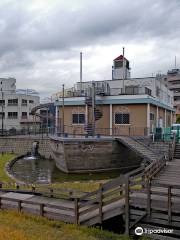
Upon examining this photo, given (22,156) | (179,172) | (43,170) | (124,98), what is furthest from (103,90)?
(179,172)

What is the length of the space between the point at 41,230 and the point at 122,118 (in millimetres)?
23024

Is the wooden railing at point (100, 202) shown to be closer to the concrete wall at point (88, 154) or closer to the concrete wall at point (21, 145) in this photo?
the concrete wall at point (88, 154)

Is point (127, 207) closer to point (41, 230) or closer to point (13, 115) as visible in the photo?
point (41, 230)

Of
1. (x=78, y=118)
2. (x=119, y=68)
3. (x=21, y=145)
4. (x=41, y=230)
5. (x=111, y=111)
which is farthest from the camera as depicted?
(x=119, y=68)

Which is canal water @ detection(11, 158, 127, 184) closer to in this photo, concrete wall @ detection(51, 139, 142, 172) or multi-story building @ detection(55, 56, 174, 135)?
concrete wall @ detection(51, 139, 142, 172)

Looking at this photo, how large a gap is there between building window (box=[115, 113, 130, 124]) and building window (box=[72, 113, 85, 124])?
3.81 m

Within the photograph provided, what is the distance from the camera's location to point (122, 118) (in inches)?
1265

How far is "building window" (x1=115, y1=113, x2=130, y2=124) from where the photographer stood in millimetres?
31938

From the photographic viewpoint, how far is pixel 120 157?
28875 mm

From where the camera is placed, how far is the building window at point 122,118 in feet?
105

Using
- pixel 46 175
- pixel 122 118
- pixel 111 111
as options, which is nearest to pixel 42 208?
pixel 46 175

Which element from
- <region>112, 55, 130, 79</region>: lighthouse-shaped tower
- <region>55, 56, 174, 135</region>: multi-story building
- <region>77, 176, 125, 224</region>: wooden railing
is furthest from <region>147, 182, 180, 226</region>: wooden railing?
→ <region>112, 55, 130, 79</region>: lighthouse-shaped tower

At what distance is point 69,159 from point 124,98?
9161mm

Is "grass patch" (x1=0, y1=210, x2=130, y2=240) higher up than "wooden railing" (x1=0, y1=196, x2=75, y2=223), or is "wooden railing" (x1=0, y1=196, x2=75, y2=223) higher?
"wooden railing" (x1=0, y1=196, x2=75, y2=223)
